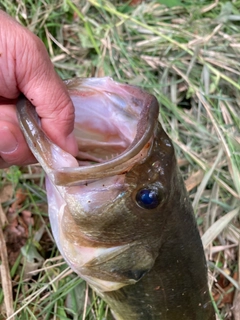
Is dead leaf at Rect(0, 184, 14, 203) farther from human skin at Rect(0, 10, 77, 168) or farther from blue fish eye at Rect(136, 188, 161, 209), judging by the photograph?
blue fish eye at Rect(136, 188, 161, 209)

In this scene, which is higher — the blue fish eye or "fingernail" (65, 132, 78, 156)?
"fingernail" (65, 132, 78, 156)

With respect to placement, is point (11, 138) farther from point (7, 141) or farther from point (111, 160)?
point (111, 160)

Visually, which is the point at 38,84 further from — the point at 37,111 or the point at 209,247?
the point at 209,247

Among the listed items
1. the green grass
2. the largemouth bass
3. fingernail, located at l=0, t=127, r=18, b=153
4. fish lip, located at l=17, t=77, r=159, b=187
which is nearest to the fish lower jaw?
the largemouth bass

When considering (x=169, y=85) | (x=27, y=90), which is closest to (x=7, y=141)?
(x=27, y=90)

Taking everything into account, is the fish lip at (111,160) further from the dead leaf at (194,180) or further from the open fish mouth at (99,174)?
the dead leaf at (194,180)
